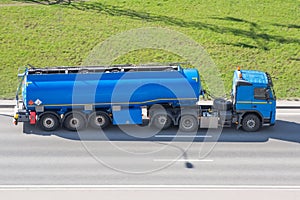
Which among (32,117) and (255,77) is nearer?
(32,117)

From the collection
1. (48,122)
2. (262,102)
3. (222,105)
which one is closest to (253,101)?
(262,102)

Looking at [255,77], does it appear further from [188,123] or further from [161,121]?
[161,121]

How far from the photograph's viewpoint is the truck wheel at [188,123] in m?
23.7

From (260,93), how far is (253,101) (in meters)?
0.47

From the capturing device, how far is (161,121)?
23875mm

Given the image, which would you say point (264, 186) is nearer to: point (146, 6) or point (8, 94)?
point (8, 94)

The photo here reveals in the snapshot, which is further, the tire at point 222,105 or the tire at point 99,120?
the tire at point 222,105

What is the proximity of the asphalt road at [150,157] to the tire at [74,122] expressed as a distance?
32cm

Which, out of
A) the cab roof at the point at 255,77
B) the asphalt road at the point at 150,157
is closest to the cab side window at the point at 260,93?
the cab roof at the point at 255,77

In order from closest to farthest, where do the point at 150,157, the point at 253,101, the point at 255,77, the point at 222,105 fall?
the point at 150,157 → the point at 253,101 → the point at 255,77 → the point at 222,105

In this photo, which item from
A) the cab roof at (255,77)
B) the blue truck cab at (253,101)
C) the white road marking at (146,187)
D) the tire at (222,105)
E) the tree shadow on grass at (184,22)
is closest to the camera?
the white road marking at (146,187)

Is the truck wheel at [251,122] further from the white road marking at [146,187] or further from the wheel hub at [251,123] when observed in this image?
the white road marking at [146,187]

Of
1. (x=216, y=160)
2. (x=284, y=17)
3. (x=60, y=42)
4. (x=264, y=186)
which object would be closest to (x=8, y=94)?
(x=60, y=42)

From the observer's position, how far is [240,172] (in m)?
19.6
